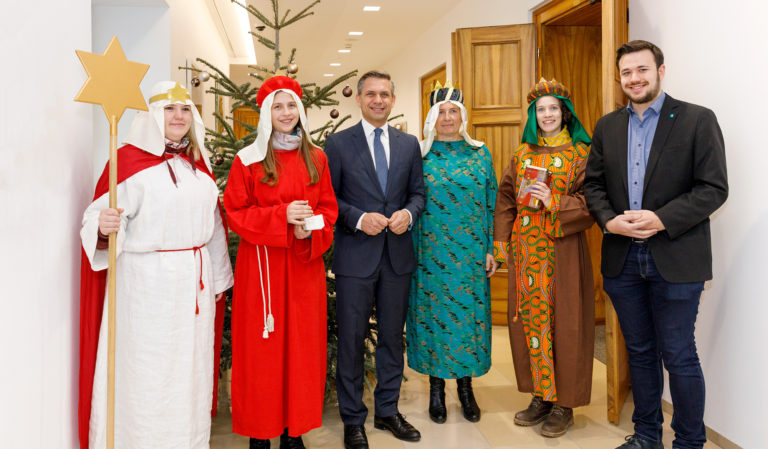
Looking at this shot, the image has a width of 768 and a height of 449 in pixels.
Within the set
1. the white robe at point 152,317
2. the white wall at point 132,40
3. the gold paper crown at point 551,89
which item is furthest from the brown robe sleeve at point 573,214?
the white wall at point 132,40

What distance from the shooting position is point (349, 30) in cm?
793

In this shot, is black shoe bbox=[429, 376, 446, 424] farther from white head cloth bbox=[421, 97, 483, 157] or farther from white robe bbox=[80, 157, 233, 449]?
white robe bbox=[80, 157, 233, 449]

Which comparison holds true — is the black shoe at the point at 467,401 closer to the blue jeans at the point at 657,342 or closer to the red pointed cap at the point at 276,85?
the blue jeans at the point at 657,342

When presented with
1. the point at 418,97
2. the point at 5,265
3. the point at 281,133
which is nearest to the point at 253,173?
the point at 281,133

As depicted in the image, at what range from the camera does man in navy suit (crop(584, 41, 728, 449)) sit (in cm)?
232

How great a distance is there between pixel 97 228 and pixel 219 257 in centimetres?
58

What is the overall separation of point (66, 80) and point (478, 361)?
228 centimetres

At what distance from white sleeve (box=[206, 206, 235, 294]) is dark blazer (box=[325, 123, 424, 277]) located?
0.52 meters

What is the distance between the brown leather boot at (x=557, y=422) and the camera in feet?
9.39

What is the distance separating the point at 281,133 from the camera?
251cm

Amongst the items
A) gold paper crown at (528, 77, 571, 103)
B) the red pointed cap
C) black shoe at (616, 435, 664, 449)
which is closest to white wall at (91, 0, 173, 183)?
the red pointed cap

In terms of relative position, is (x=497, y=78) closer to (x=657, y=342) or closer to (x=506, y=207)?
(x=506, y=207)

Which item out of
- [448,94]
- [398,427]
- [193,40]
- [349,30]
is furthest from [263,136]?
[349,30]

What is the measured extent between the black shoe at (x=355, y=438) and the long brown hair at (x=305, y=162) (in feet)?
3.99
